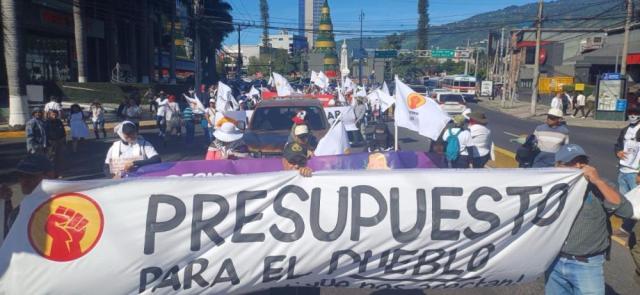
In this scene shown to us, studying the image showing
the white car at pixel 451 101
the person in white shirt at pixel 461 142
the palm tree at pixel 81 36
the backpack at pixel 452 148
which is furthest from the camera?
the white car at pixel 451 101

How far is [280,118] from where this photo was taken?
980 cm

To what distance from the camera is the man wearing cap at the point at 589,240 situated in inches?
142

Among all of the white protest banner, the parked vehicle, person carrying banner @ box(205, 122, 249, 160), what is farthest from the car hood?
the white protest banner

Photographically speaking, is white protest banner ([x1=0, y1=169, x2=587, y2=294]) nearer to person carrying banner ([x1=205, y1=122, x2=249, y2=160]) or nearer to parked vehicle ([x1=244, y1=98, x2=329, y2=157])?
person carrying banner ([x1=205, y1=122, x2=249, y2=160])

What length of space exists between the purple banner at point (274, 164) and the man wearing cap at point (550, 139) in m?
1.48

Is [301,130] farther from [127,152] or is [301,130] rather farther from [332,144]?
[127,152]

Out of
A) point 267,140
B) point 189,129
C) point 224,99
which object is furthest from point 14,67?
point 267,140

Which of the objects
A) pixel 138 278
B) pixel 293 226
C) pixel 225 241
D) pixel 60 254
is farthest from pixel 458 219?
pixel 60 254

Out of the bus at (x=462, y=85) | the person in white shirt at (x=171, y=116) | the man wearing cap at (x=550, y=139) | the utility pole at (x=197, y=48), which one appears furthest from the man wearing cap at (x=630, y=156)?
the bus at (x=462, y=85)

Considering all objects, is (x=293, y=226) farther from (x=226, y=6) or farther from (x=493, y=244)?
(x=226, y=6)

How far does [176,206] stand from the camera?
12.5ft

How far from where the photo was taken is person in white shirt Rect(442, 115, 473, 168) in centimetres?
A: 833

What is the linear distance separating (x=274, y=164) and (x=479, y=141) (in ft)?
13.4

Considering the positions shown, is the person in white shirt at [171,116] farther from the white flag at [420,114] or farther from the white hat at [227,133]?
the white flag at [420,114]
